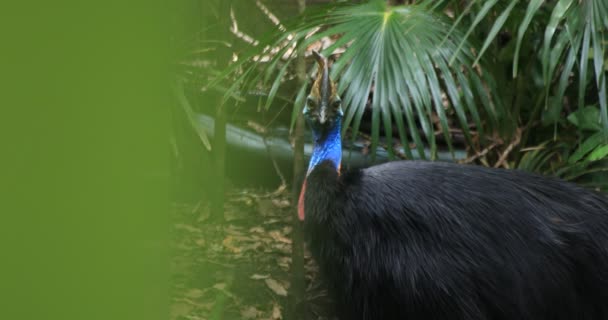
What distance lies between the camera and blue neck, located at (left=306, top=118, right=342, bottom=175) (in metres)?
2.39

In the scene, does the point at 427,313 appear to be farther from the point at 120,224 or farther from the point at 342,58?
the point at 120,224

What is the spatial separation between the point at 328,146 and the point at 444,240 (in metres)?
0.46

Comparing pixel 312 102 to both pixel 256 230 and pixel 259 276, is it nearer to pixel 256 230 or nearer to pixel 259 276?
pixel 259 276

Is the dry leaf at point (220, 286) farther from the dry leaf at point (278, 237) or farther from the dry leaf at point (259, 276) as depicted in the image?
the dry leaf at point (278, 237)

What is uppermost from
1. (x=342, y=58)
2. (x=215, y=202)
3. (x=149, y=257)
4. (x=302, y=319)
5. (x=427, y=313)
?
(x=342, y=58)

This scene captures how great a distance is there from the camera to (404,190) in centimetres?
228

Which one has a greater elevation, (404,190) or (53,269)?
(53,269)

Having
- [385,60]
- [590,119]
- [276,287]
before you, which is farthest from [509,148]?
[276,287]

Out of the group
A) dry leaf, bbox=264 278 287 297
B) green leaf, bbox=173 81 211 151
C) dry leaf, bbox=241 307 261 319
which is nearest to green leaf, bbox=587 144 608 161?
dry leaf, bbox=264 278 287 297

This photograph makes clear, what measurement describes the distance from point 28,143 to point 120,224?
1.1 inches

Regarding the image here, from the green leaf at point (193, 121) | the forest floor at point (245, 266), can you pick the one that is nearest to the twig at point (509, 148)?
the forest floor at point (245, 266)

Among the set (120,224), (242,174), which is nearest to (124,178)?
(120,224)

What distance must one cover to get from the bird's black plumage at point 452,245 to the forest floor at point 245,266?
0.58 m

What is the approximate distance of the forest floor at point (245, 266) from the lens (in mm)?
2918
